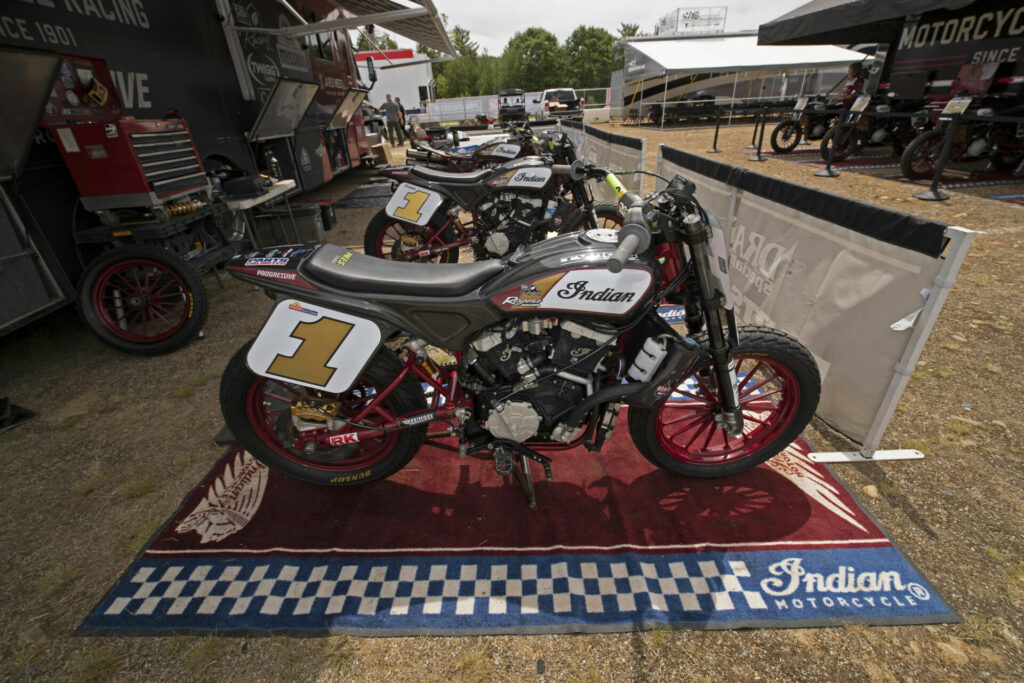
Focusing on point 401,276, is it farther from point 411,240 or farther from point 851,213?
point 411,240

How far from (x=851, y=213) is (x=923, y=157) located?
842 centimetres

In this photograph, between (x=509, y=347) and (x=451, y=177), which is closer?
(x=509, y=347)

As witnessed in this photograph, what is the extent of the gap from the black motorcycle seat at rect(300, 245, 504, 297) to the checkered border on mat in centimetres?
126

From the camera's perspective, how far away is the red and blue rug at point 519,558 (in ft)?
6.18

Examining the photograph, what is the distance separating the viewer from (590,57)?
5781cm

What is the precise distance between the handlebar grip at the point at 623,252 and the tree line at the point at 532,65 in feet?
188

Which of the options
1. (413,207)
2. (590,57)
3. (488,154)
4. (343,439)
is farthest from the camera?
(590,57)

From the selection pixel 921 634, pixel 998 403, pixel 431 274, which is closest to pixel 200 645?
pixel 431 274

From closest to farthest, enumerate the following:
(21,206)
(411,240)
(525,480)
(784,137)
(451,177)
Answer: (525,480) < (21,206) < (451,177) < (411,240) < (784,137)

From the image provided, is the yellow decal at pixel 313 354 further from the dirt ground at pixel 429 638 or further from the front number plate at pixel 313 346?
the dirt ground at pixel 429 638

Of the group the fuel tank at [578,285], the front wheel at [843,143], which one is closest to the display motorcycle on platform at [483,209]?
the fuel tank at [578,285]

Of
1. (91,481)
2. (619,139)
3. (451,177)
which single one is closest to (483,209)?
(451,177)

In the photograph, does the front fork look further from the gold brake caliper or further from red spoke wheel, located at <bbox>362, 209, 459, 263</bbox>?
red spoke wheel, located at <bbox>362, 209, 459, 263</bbox>

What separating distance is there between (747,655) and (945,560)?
1089 mm
